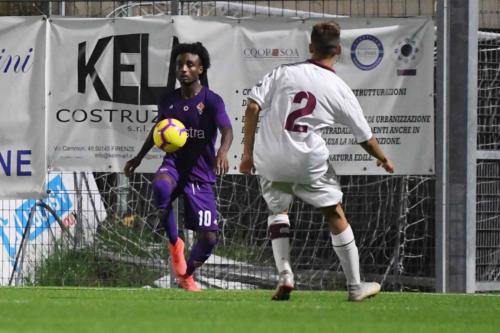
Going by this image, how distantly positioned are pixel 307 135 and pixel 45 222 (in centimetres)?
501

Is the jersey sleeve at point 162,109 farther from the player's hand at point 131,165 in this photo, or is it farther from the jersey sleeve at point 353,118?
the jersey sleeve at point 353,118

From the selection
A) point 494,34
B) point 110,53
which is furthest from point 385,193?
point 110,53

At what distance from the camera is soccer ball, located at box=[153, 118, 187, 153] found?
10789mm

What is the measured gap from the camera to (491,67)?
12680 millimetres

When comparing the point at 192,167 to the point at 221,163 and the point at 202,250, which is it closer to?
the point at 221,163

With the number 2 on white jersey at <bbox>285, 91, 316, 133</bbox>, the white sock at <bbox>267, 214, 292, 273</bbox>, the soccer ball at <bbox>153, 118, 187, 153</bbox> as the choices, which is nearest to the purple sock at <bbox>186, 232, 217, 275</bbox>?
the soccer ball at <bbox>153, 118, 187, 153</bbox>

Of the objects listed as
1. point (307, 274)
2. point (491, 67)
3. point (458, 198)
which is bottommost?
point (307, 274)

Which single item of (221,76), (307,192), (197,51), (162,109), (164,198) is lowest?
(164,198)

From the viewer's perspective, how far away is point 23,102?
12.6 meters

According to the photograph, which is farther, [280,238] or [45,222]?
[45,222]

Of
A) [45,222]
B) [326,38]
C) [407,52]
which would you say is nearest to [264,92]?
[326,38]

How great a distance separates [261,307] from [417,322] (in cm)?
124

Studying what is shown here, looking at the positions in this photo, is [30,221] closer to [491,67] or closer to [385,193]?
[385,193]

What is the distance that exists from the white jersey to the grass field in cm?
94
